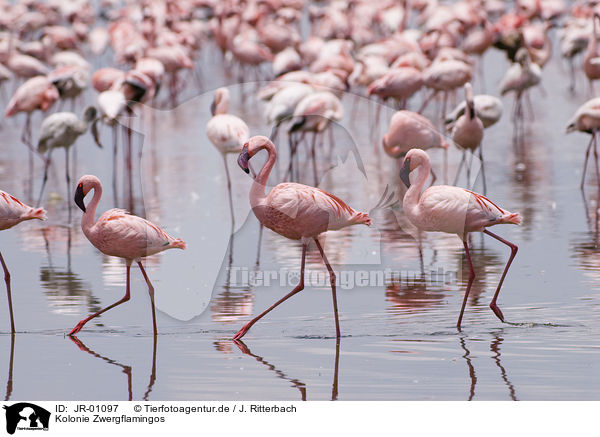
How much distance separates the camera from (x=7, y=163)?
517 inches

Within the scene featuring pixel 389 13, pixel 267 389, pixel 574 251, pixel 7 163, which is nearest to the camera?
pixel 267 389

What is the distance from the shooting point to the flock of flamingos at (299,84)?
603 centimetres

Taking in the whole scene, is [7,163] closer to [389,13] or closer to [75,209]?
[75,209]

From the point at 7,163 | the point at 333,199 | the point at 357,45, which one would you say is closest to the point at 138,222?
the point at 333,199

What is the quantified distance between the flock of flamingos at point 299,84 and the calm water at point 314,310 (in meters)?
0.24

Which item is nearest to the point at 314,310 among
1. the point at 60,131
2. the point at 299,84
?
the point at 60,131

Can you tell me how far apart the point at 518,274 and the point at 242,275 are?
1.70m

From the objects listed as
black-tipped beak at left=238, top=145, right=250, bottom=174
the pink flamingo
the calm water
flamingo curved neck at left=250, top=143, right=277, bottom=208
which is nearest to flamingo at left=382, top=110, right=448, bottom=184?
the calm water

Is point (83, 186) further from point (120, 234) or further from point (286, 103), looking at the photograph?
point (286, 103)

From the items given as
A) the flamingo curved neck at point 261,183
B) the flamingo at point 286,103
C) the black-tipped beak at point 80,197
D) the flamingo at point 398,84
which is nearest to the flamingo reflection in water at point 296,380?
the flamingo curved neck at point 261,183

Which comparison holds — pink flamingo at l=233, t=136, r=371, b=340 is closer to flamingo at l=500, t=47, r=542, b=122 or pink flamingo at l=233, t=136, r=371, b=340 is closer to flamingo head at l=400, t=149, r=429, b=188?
flamingo head at l=400, t=149, r=429, b=188

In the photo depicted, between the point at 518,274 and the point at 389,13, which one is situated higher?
the point at 389,13
